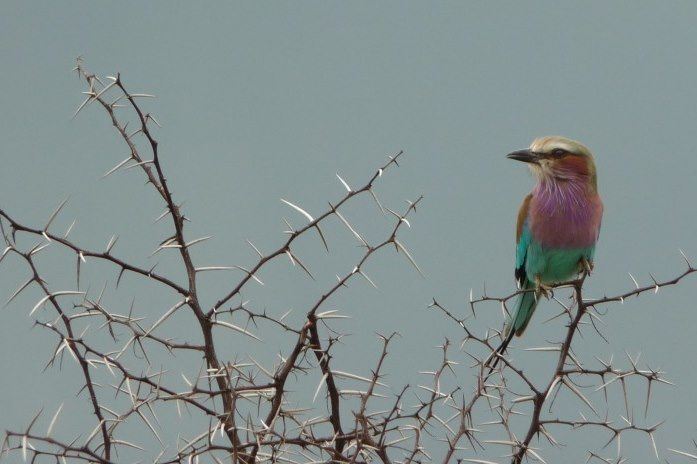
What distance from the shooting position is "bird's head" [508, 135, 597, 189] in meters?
4.97

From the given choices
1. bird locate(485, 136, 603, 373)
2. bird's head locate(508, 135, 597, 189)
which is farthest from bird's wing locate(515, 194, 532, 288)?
bird's head locate(508, 135, 597, 189)

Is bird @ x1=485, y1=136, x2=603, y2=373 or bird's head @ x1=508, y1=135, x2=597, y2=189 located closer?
bird @ x1=485, y1=136, x2=603, y2=373

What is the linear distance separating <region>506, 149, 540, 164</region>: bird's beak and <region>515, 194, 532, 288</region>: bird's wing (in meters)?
0.22

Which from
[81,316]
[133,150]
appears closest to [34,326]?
[81,316]

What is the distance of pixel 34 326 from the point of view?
2789 millimetres

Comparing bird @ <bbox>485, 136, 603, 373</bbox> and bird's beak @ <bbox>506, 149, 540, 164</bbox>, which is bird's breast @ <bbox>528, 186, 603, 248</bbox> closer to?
bird @ <bbox>485, 136, 603, 373</bbox>

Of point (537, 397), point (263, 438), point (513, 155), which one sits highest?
point (513, 155)

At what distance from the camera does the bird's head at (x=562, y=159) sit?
497 centimetres

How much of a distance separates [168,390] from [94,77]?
3.70 ft

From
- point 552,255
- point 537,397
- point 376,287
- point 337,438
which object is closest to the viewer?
point 376,287

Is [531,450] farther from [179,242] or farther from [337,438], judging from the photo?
[179,242]

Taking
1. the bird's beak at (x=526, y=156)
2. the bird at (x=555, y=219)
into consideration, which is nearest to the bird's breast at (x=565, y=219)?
the bird at (x=555, y=219)

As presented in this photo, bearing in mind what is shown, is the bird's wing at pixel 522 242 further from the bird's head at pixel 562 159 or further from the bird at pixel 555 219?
the bird's head at pixel 562 159

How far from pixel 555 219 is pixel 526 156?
0.38 meters
